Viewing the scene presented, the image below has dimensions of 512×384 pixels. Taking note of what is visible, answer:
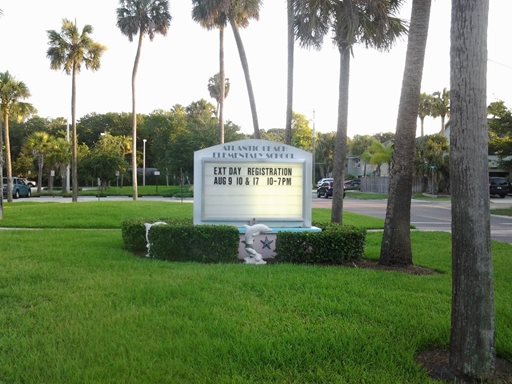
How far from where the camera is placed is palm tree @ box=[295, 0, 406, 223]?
12008 mm

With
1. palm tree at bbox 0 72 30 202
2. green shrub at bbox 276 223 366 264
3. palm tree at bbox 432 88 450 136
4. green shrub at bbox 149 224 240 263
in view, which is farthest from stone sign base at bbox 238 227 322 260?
palm tree at bbox 432 88 450 136

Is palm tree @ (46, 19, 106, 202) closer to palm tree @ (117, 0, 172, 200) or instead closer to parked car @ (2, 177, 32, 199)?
palm tree @ (117, 0, 172, 200)

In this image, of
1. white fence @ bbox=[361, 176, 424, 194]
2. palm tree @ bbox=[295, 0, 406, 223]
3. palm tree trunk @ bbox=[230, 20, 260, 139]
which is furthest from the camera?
white fence @ bbox=[361, 176, 424, 194]

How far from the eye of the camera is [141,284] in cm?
681

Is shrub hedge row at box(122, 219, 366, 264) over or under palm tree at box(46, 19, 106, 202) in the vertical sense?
under

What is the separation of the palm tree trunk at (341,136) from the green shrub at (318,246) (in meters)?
3.03

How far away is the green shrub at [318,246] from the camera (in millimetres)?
9094

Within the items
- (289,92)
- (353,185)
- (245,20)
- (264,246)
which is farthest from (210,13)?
(353,185)

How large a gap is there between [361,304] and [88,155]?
5288 cm

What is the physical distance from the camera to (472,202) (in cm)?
415

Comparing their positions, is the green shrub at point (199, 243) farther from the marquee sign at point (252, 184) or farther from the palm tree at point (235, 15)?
the palm tree at point (235, 15)

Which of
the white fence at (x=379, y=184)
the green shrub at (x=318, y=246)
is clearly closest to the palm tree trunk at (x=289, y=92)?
the green shrub at (x=318, y=246)

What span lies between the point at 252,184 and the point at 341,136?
8.57ft

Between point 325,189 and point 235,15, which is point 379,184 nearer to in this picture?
point 325,189
